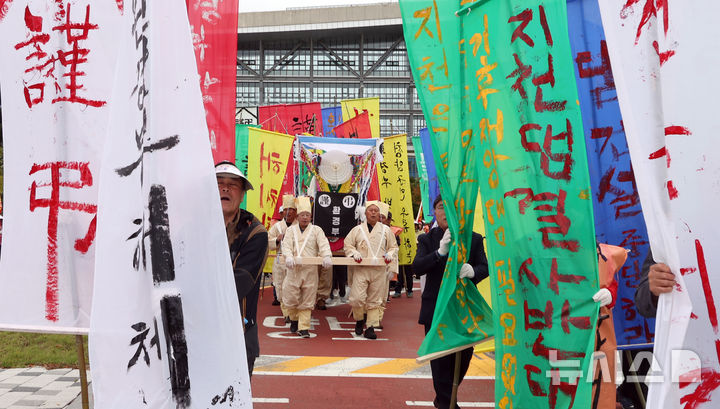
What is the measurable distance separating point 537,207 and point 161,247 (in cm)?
196

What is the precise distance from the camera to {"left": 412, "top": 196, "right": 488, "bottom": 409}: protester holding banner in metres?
3.87

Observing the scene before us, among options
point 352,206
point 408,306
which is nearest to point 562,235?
point 352,206

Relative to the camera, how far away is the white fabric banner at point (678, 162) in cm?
198

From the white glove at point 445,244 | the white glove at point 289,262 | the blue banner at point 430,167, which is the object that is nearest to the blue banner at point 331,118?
the blue banner at point 430,167

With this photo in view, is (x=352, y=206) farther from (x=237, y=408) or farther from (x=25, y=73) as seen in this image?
(x=237, y=408)

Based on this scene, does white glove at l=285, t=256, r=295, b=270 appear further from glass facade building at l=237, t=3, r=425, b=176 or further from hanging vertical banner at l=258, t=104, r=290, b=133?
glass facade building at l=237, t=3, r=425, b=176

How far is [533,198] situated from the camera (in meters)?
2.93

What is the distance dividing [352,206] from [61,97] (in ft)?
20.1

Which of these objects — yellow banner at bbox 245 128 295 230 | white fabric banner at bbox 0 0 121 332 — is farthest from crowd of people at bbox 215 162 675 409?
white fabric banner at bbox 0 0 121 332

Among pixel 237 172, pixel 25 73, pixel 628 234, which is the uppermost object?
pixel 25 73

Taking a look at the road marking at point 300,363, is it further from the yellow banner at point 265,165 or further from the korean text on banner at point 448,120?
the yellow banner at point 265,165

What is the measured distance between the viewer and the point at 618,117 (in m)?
3.71

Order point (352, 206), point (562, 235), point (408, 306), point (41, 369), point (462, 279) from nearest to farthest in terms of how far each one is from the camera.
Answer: point (562, 235) < point (462, 279) < point (41, 369) < point (352, 206) < point (408, 306)

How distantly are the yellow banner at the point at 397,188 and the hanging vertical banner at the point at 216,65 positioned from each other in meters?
7.24
